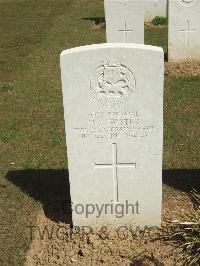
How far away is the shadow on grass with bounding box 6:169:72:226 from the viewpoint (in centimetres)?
503

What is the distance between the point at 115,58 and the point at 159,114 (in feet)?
2.08

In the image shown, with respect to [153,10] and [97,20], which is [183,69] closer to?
[153,10]

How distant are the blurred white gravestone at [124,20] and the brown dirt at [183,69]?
95cm

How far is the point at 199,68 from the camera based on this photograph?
9859 millimetres

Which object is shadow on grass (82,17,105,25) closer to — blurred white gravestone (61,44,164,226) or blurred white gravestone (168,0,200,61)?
blurred white gravestone (168,0,200,61)

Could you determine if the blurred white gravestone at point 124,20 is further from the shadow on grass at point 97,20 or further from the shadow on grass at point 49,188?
the shadow on grass at point 49,188

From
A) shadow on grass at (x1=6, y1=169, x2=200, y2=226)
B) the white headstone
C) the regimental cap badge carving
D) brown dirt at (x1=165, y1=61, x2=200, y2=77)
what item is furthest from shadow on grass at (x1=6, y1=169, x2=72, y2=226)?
the white headstone

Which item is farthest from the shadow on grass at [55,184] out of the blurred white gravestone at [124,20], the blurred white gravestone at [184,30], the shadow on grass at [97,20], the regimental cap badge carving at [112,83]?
the shadow on grass at [97,20]

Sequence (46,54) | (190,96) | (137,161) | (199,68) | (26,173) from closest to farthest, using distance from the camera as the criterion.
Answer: (137,161) → (26,173) → (190,96) → (199,68) → (46,54)

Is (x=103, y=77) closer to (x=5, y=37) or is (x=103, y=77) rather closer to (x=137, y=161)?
(x=137, y=161)

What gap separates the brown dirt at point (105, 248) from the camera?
427 centimetres

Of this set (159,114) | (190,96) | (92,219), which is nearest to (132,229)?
(92,219)

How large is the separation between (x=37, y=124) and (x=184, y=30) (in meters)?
4.25

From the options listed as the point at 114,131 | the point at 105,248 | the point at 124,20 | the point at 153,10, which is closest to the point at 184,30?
the point at 124,20
